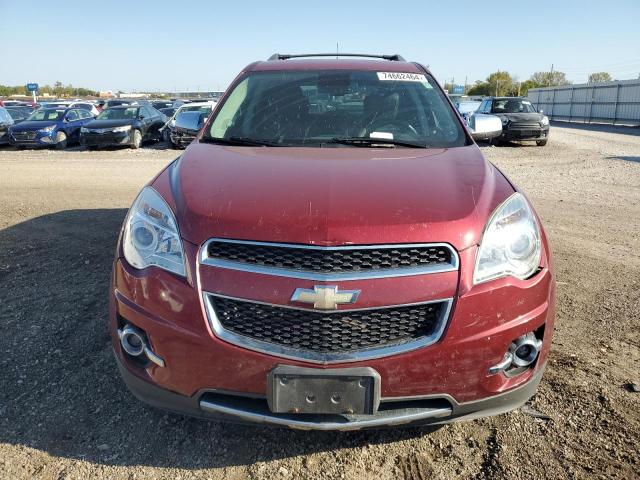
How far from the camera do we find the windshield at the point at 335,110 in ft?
10.8

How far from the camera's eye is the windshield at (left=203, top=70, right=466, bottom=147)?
3.29 m

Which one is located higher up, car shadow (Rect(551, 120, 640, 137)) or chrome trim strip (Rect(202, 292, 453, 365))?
chrome trim strip (Rect(202, 292, 453, 365))

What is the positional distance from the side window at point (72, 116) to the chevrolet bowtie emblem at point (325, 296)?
19.3 meters

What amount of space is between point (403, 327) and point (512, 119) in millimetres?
17432

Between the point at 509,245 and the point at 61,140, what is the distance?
61.4 ft

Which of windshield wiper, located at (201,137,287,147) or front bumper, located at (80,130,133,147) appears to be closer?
windshield wiper, located at (201,137,287,147)

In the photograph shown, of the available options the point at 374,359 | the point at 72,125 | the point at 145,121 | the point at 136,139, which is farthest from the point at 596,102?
the point at 374,359

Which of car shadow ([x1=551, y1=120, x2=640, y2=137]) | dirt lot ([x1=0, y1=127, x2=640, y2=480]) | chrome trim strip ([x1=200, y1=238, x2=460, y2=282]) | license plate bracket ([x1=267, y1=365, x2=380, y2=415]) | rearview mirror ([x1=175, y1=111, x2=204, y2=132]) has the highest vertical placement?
rearview mirror ([x1=175, y1=111, x2=204, y2=132])

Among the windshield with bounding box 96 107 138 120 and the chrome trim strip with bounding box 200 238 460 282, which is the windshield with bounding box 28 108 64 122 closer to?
the windshield with bounding box 96 107 138 120

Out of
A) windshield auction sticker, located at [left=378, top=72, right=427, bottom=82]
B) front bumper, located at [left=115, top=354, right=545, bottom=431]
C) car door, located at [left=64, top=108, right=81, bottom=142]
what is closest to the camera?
front bumper, located at [left=115, top=354, right=545, bottom=431]

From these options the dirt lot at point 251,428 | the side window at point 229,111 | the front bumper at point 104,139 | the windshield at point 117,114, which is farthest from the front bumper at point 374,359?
the windshield at point 117,114

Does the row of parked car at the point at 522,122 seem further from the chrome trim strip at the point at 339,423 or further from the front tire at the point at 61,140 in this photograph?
the chrome trim strip at the point at 339,423

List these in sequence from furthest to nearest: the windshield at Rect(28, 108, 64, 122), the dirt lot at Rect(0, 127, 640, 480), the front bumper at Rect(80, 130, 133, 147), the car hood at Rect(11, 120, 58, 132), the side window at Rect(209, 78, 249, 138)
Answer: the windshield at Rect(28, 108, 64, 122), the car hood at Rect(11, 120, 58, 132), the front bumper at Rect(80, 130, 133, 147), the side window at Rect(209, 78, 249, 138), the dirt lot at Rect(0, 127, 640, 480)

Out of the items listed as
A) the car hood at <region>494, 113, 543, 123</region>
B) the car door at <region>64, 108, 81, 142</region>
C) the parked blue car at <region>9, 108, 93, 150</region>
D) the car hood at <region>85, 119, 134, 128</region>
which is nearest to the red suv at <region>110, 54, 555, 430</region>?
the car hood at <region>85, 119, 134, 128</region>
